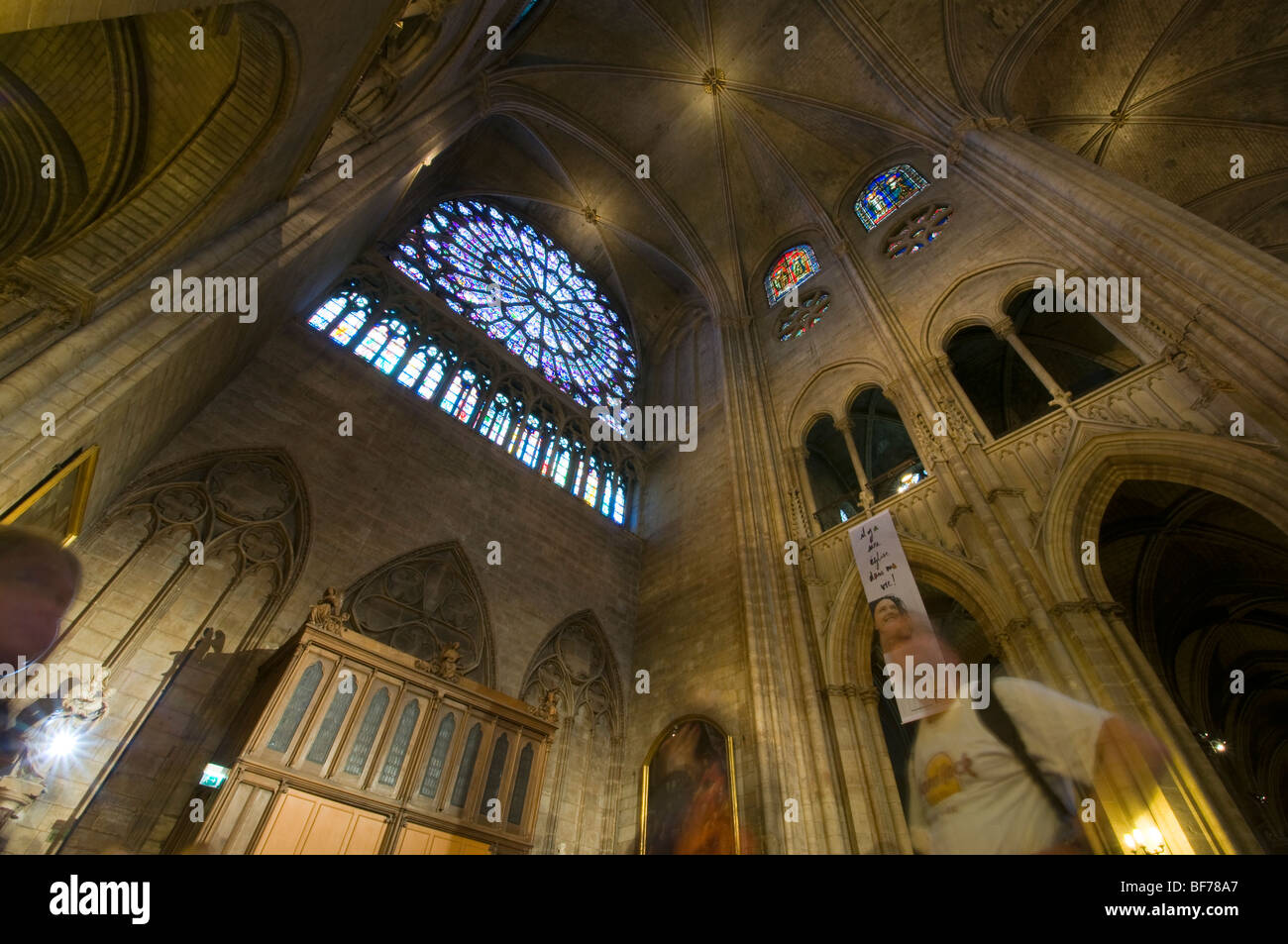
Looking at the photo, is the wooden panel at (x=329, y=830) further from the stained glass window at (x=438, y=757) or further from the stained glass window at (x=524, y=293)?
the stained glass window at (x=524, y=293)

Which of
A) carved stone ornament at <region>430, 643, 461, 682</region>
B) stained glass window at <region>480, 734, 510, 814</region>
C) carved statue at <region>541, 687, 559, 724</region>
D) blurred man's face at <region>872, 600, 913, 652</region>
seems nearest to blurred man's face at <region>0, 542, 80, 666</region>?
carved stone ornament at <region>430, 643, 461, 682</region>

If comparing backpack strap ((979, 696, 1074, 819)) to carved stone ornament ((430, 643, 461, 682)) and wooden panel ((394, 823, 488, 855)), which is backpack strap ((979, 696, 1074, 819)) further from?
carved stone ornament ((430, 643, 461, 682))

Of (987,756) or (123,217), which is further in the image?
(987,756)

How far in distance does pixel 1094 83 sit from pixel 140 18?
53.3 feet

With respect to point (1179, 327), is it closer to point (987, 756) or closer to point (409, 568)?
point (987, 756)

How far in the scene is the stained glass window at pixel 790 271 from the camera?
1560cm

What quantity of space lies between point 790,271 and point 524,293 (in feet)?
23.0

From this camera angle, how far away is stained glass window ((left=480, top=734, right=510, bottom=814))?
22.4 feet

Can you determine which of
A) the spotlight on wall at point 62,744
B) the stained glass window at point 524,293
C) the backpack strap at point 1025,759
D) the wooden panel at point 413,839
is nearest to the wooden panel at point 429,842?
the wooden panel at point 413,839

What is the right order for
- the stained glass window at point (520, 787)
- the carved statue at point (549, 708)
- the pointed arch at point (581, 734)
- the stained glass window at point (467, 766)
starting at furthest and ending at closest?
the pointed arch at point (581, 734) < the carved statue at point (549, 708) < the stained glass window at point (520, 787) < the stained glass window at point (467, 766)

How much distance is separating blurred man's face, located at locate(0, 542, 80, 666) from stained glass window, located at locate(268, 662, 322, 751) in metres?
4.61

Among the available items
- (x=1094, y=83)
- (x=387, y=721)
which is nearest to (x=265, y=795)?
(x=387, y=721)

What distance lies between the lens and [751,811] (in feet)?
24.4

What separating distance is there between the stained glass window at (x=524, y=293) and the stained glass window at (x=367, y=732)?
26.7 ft
